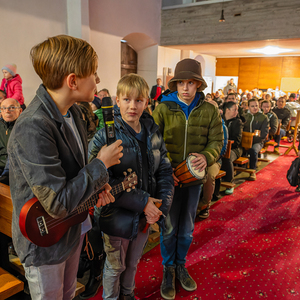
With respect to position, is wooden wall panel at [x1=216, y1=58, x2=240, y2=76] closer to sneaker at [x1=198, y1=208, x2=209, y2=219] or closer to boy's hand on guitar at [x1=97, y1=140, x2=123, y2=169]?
sneaker at [x1=198, y1=208, x2=209, y2=219]

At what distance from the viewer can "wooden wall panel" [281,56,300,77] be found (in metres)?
16.3

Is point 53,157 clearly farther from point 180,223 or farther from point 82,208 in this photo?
point 180,223

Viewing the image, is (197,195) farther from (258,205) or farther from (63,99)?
(258,205)

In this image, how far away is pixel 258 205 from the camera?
390 centimetres

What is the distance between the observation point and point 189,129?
6.76 ft

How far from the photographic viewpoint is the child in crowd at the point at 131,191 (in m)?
1.53

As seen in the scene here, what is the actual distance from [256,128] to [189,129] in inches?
159

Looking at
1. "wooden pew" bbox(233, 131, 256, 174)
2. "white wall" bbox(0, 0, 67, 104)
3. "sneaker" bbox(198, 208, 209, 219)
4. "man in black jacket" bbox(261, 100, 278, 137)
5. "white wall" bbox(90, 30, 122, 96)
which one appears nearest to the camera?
"sneaker" bbox(198, 208, 209, 219)

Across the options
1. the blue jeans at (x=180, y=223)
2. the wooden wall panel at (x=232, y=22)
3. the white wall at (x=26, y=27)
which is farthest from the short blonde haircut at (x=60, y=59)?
the wooden wall panel at (x=232, y=22)

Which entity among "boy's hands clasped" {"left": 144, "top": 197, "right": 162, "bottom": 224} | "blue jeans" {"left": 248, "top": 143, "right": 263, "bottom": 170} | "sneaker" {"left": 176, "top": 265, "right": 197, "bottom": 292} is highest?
"boy's hands clasped" {"left": 144, "top": 197, "right": 162, "bottom": 224}

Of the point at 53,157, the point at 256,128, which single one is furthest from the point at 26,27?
the point at 53,157

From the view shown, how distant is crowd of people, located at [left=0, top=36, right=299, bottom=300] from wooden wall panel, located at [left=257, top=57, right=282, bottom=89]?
17309mm

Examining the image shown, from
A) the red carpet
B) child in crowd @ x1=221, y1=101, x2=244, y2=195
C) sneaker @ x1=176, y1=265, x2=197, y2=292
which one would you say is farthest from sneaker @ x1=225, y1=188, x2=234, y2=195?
sneaker @ x1=176, y1=265, x2=197, y2=292

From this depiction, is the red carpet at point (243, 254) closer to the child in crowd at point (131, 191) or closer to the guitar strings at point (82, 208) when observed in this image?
the child in crowd at point (131, 191)
